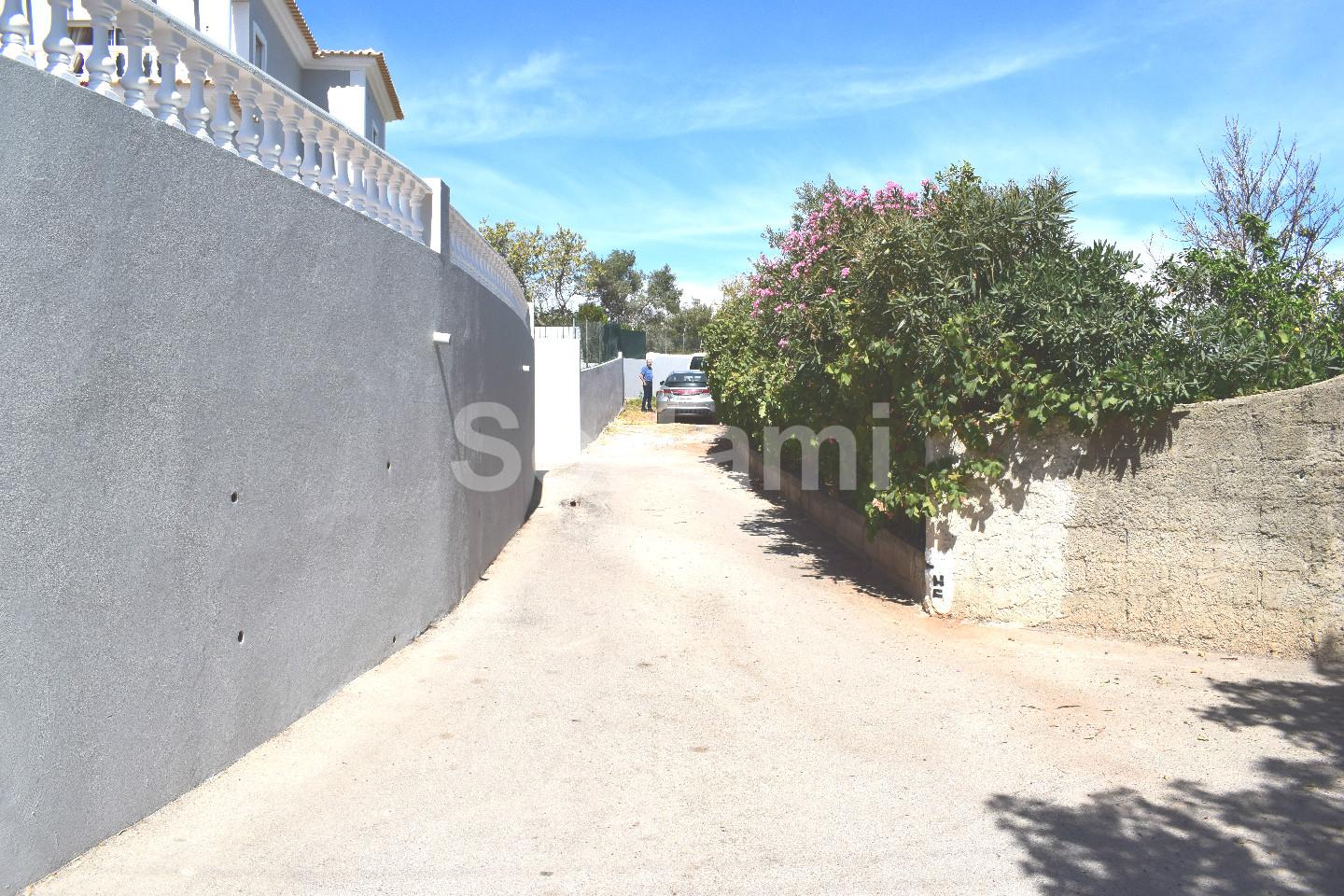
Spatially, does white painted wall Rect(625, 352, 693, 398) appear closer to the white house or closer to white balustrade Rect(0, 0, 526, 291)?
the white house

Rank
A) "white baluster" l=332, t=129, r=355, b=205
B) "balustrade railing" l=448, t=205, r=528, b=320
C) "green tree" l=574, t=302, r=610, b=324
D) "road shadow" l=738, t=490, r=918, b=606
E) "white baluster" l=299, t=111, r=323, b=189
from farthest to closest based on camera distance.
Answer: "green tree" l=574, t=302, r=610, b=324
"road shadow" l=738, t=490, r=918, b=606
"balustrade railing" l=448, t=205, r=528, b=320
"white baluster" l=332, t=129, r=355, b=205
"white baluster" l=299, t=111, r=323, b=189

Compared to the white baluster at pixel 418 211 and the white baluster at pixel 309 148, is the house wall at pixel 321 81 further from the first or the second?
the white baluster at pixel 309 148

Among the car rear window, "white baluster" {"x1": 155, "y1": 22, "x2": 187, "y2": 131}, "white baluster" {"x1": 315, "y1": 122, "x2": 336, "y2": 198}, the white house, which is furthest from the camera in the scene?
the car rear window

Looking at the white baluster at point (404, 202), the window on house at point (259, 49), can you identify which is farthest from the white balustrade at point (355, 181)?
the window on house at point (259, 49)

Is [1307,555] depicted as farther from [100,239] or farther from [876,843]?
[100,239]

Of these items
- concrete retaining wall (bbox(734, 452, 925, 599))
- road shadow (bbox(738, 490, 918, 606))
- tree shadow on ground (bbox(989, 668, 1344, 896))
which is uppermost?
concrete retaining wall (bbox(734, 452, 925, 599))

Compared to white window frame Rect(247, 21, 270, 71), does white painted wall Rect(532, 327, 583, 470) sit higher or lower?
lower

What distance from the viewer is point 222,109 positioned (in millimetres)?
4637

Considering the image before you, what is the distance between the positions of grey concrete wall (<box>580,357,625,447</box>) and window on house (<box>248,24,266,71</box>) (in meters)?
7.99

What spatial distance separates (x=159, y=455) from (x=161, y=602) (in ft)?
1.96

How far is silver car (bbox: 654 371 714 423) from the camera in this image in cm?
2686

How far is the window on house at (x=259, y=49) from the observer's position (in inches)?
593

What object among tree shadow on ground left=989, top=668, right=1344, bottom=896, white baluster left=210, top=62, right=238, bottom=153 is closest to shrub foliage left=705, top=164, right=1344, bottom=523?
tree shadow on ground left=989, top=668, right=1344, bottom=896

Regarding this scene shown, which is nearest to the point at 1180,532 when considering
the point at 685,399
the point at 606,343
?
the point at 685,399
